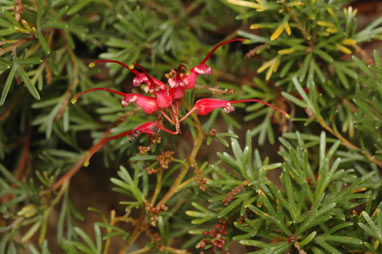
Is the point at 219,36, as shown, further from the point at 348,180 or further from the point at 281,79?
the point at 348,180

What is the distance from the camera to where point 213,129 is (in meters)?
0.70

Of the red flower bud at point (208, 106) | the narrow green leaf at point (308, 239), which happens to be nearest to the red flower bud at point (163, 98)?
the red flower bud at point (208, 106)

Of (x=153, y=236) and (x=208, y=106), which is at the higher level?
(x=208, y=106)

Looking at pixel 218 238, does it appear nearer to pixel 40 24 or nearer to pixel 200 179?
pixel 200 179

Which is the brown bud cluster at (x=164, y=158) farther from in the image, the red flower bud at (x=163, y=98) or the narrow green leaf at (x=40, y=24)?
the narrow green leaf at (x=40, y=24)

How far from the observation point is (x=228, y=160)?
71 centimetres

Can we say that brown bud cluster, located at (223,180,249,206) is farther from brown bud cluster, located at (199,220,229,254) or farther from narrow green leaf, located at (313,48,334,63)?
narrow green leaf, located at (313,48,334,63)

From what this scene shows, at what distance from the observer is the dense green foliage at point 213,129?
691 millimetres

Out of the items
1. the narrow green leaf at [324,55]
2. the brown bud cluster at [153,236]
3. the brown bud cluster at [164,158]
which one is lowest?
the brown bud cluster at [153,236]

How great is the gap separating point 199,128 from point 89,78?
392 mm

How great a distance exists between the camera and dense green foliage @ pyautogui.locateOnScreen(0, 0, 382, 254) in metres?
0.69

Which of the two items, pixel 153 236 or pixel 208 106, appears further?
pixel 153 236

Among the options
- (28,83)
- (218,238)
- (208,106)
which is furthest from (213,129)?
(28,83)

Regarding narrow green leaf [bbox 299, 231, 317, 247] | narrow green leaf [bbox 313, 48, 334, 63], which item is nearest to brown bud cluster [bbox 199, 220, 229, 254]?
narrow green leaf [bbox 299, 231, 317, 247]
